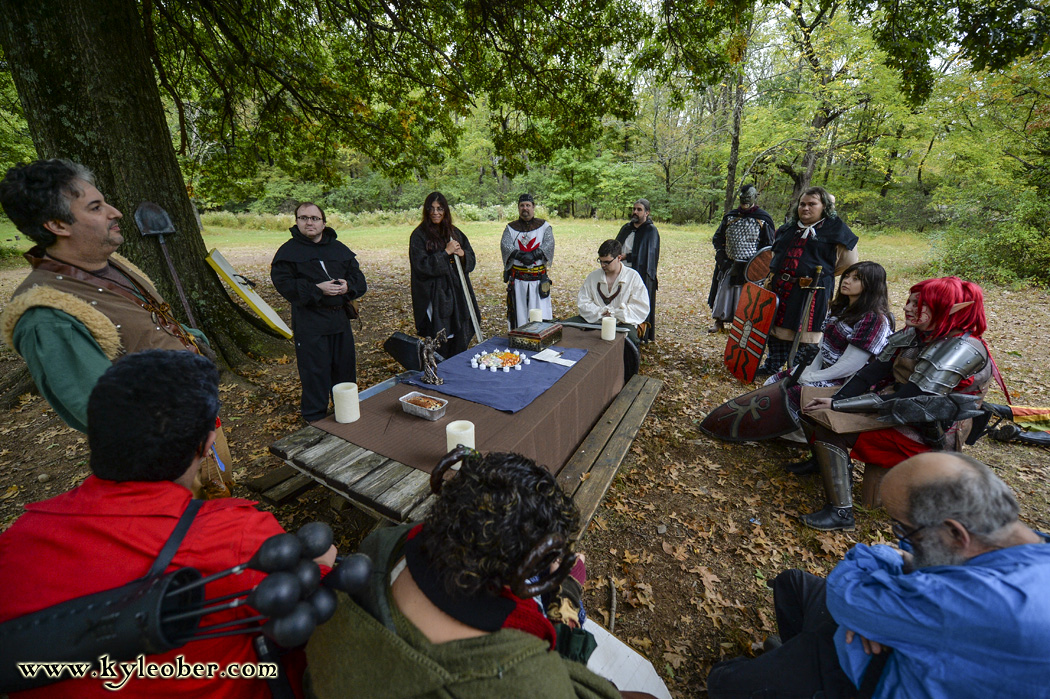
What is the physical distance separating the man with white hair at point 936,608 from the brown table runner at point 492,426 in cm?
149

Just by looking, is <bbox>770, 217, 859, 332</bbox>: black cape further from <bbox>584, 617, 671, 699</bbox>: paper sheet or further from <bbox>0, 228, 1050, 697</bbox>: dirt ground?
<bbox>584, 617, 671, 699</bbox>: paper sheet

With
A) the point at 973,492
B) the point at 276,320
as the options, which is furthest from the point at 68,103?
the point at 973,492

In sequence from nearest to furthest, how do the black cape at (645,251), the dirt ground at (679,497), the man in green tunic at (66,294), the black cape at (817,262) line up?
the man in green tunic at (66,294), the dirt ground at (679,497), the black cape at (817,262), the black cape at (645,251)

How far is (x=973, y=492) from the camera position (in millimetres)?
1388

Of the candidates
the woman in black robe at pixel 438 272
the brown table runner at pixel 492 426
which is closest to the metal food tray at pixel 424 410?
the brown table runner at pixel 492 426

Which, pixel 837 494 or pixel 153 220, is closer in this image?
pixel 837 494

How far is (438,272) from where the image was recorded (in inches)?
190

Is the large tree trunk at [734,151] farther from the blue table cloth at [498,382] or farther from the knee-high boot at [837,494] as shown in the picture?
the blue table cloth at [498,382]

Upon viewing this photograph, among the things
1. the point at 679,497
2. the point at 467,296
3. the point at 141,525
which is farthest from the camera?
the point at 467,296

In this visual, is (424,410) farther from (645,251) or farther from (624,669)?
(645,251)

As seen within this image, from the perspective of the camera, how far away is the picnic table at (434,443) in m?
2.04

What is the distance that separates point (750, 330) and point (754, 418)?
1.49 m

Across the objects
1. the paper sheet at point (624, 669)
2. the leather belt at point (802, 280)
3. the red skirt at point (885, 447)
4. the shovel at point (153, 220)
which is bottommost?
the paper sheet at point (624, 669)

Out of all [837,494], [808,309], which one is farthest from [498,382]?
[808,309]
